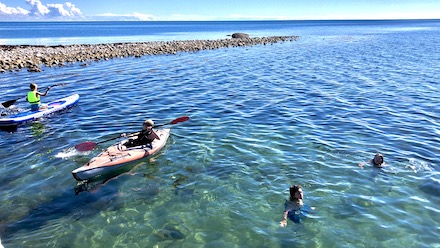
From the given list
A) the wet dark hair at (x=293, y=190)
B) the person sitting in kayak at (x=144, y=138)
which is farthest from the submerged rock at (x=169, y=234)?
the person sitting in kayak at (x=144, y=138)

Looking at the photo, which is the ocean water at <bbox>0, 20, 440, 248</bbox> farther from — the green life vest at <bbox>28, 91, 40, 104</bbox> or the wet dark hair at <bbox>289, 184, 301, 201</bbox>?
the green life vest at <bbox>28, 91, 40, 104</bbox>

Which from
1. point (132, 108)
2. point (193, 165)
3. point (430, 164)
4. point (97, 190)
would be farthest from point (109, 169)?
point (430, 164)

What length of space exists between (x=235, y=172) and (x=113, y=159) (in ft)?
15.1

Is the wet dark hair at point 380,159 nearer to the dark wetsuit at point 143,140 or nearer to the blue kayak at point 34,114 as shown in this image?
the dark wetsuit at point 143,140

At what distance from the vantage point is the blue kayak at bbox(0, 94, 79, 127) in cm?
1794

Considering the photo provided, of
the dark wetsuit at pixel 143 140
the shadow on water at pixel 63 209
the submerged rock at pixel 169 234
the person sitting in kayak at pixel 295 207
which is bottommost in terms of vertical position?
the shadow on water at pixel 63 209

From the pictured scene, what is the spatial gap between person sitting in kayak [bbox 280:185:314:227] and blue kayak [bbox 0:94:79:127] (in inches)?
605

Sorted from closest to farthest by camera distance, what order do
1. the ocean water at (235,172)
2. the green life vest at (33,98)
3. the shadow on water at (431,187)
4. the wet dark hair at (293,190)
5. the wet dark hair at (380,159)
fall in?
the ocean water at (235,172), the wet dark hair at (293,190), the shadow on water at (431,187), the wet dark hair at (380,159), the green life vest at (33,98)

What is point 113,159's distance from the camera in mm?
12625

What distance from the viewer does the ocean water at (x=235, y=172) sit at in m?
9.47

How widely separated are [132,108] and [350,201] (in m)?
15.3

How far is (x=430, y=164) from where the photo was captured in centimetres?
1309

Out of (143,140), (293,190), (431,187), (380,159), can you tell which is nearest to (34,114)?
(143,140)

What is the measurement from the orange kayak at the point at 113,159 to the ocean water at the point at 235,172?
422mm
